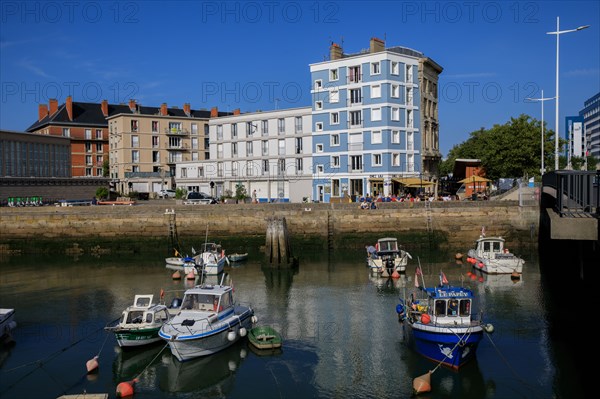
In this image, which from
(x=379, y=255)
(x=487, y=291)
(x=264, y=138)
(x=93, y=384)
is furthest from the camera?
(x=264, y=138)

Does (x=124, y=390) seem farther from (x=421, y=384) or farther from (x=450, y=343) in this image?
(x=450, y=343)

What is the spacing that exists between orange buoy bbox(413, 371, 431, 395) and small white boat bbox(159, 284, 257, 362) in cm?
713

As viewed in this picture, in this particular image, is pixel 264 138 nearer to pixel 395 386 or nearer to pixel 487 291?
pixel 487 291

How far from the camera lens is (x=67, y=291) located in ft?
111

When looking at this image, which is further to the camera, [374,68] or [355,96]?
[355,96]

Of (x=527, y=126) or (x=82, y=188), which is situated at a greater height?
(x=527, y=126)

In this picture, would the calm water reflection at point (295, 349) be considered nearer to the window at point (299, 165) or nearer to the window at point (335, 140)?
the window at point (335, 140)

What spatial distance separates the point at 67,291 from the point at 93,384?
16319 millimetres

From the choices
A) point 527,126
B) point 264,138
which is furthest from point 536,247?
point 264,138

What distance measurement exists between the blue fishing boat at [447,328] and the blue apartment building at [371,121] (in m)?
37.2

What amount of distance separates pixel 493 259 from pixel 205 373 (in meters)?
23.1

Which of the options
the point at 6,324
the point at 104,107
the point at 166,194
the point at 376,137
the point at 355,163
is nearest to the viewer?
the point at 6,324

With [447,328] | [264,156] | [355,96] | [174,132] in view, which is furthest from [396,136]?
[174,132]

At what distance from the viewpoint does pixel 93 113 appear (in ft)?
335
